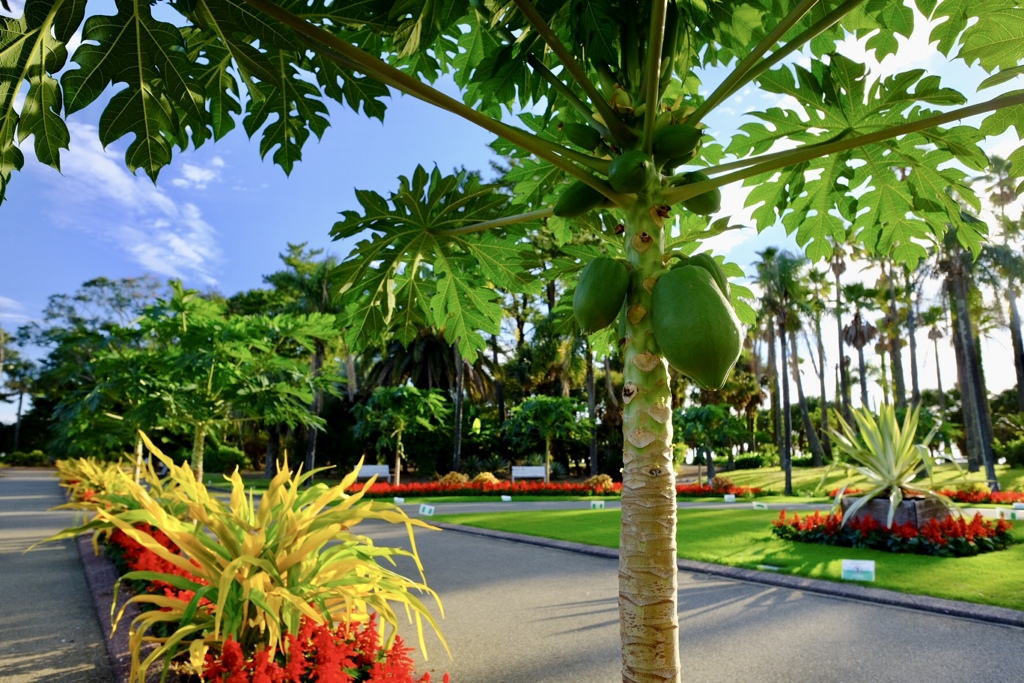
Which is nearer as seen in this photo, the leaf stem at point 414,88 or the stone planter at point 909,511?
the leaf stem at point 414,88

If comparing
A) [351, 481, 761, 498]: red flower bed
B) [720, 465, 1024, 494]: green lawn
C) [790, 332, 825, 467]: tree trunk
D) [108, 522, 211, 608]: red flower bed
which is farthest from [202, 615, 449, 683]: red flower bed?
[790, 332, 825, 467]: tree trunk

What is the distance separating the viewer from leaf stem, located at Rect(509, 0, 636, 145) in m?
1.57

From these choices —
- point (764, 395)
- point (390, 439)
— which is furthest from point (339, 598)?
point (764, 395)

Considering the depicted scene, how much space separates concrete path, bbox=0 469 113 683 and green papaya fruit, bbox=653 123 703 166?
487cm

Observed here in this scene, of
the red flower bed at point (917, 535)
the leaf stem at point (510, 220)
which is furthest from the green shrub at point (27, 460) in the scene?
the leaf stem at point (510, 220)

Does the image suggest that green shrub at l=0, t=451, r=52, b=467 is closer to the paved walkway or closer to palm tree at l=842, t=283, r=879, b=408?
the paved walkway

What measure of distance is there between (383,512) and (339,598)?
68 cm

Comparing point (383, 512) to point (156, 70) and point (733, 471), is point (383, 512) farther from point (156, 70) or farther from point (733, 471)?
point (733, 471)

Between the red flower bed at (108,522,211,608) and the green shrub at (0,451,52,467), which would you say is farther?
the green shrub at (0,451,52,467)

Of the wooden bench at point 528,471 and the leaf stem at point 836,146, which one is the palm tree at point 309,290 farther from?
the leaf stem at point 836,146

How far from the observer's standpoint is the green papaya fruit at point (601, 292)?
1589 millimetres

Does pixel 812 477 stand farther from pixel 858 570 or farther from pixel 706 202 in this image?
pixel 706 202

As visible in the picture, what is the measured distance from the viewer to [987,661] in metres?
4.61

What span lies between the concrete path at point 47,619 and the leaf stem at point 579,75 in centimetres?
482
